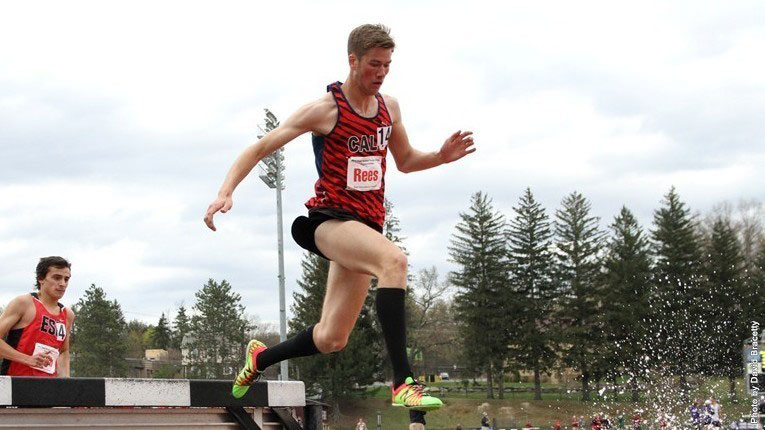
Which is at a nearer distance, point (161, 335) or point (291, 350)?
point (291, 350)

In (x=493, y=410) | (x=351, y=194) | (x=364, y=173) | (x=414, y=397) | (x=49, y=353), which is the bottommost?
(x=493, y=410)

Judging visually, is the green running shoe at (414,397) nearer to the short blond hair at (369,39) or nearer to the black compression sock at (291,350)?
the black compression sock at (291,350)

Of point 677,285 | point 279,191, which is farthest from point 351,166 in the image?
point 677,285

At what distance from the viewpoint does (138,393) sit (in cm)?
511

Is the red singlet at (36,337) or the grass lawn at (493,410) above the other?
the red singlet at (36,337)

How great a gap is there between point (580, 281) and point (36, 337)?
65.3 metres

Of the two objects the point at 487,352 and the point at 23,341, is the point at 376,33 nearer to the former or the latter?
the point at 23,341

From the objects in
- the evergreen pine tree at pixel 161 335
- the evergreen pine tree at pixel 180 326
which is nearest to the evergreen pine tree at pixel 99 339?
the evergreen pine tree at pixel 180 326

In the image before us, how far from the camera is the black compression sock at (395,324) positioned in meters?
5.13

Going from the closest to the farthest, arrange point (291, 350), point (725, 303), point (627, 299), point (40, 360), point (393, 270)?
point (393, 270)
point (291, 350)
point (40, 360)
point (725, 303)
point (627, 299)

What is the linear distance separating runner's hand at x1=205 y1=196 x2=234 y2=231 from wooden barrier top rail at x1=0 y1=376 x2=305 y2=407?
86cm

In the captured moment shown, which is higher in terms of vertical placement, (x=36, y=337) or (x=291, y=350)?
(x=36, y=337)

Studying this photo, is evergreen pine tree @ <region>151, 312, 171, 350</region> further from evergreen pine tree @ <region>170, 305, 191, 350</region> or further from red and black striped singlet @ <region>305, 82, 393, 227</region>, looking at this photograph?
red and black striped singlet @ <region>305, 82, 393, 227</region>

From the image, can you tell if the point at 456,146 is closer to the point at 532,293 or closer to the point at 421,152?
the point at 421,152
